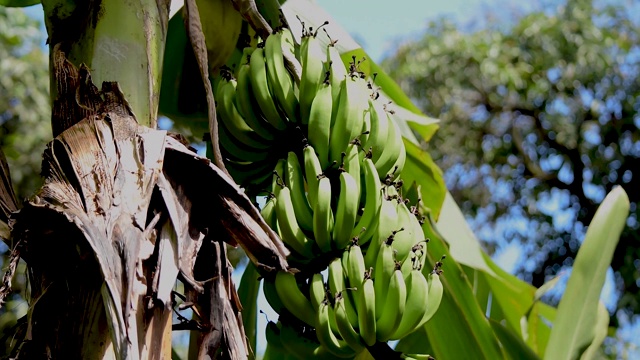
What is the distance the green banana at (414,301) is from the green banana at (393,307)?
15mm

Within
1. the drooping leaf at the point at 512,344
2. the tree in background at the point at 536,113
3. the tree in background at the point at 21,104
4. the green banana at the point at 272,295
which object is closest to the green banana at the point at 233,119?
the green banana at the point at 272,295

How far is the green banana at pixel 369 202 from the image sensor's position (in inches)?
39.5

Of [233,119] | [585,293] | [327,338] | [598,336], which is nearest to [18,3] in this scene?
[233,119]

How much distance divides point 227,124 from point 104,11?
244 millimetres

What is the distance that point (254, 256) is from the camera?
2.96ft

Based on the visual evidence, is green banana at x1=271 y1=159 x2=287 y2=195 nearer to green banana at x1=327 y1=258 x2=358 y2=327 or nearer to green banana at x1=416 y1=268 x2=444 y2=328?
green banana at x1=327 y1=258 x2=358 y2=327

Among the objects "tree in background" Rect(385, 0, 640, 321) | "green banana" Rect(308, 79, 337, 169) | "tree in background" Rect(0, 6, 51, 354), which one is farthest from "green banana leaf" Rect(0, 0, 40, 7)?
"tree in background" Rect(385, 0, 640, 321)

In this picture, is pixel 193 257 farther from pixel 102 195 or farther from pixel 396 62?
pixel 396 62

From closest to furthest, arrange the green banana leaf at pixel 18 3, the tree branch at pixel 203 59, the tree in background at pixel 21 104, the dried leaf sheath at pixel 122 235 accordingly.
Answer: the dried leaf sheath at pixel 122 235, the tree branch at pixel 203 59, the green banana leaf at pixel 18 3, the tree in background at pixel 21 104

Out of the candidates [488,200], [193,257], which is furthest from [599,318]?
[488,200]

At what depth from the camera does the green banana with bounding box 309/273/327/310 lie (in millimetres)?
944

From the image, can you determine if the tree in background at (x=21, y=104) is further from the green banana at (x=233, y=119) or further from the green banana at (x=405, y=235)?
the green banana at (x=405, y=235)

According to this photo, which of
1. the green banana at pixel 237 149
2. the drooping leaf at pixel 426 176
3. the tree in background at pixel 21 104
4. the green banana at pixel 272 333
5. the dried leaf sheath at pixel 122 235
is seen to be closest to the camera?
the dried leaf sheath at pixel 122 235

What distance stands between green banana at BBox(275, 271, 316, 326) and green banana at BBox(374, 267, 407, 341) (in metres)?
0.09
